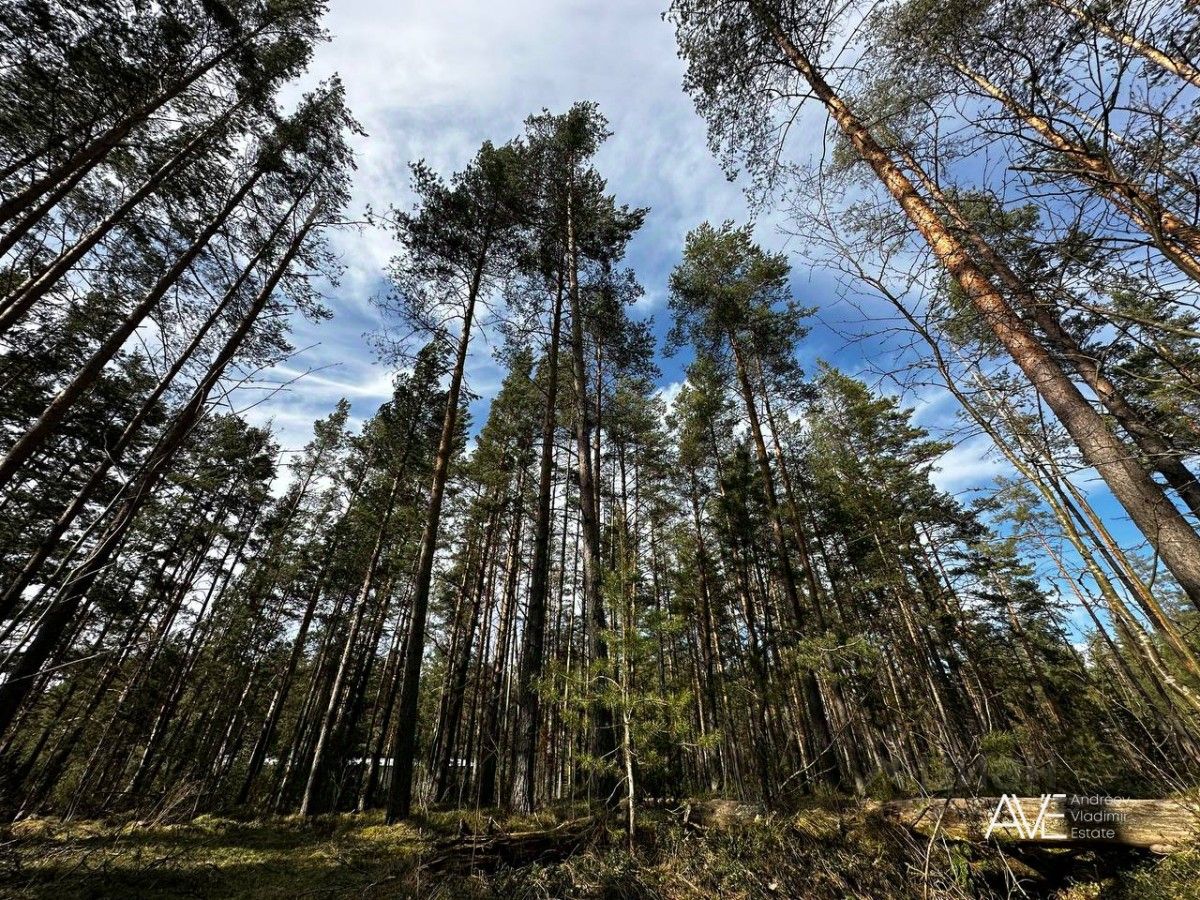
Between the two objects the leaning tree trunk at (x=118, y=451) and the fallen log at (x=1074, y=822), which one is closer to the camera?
the leaning tree trunk at (x=118, y=451)

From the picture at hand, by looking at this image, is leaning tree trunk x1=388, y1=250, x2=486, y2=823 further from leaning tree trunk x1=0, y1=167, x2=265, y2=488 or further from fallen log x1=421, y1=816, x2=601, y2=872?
leaning tree trunk x1=0, y1=167, x2=265, y2=488

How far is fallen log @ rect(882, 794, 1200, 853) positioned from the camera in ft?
12.7

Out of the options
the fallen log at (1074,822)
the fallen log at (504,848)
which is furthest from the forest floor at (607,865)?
the fallen log at (1074,822)

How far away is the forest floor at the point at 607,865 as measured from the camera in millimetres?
3846

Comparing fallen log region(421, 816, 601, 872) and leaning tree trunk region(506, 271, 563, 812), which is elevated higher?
leaning tree trunk region(506, 271, 563, 812)

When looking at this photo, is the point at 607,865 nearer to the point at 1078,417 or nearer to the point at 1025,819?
the point at 1025,819

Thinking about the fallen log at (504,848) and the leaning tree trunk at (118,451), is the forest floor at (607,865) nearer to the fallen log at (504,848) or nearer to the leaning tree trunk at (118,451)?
the fallen log at (504,848)

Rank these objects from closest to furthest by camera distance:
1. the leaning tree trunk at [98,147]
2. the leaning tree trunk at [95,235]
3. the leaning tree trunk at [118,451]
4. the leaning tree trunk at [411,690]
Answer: the leaning tree trunk at [118,451] < the leaning tree trunk at [95,235] < the leaning tree trunk at [98,147] < the leaning tree trunk at [411,690]

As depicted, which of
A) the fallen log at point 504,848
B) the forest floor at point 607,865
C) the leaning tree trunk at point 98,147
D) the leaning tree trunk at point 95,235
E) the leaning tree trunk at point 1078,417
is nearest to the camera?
the leaning tree trunk at point 1078,417

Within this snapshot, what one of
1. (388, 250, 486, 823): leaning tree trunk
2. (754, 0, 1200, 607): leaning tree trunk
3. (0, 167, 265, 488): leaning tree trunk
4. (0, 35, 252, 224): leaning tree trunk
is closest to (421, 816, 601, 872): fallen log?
(388, 250, 486, 823): leaning tree trunk

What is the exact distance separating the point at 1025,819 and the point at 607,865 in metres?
4.06

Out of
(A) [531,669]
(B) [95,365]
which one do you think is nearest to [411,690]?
(A) [531,669]

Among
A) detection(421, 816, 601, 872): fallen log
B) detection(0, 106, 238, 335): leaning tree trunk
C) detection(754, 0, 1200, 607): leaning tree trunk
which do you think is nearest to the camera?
detection(754, 0, 1200, 607): leaning tree trunk

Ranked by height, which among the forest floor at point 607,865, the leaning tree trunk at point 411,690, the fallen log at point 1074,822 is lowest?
the forest floor at point 607,865
